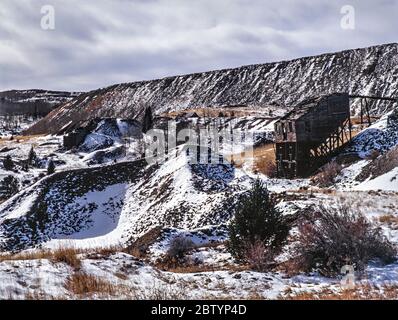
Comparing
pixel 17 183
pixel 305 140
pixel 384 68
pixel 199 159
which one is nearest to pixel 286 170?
pixel 305 140

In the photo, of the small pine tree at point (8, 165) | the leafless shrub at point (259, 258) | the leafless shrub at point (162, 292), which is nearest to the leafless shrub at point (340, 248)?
the leafless shrub at point (259, 258)

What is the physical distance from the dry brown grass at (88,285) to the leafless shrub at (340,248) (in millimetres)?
5666

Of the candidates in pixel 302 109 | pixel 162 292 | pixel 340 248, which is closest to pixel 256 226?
pixel 340 248

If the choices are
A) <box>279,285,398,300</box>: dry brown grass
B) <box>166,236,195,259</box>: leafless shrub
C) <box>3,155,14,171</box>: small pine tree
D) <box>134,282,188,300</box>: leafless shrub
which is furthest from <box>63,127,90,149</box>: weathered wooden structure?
<box>279,285,398,300</box>: dry brown grass

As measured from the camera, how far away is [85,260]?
10.8m

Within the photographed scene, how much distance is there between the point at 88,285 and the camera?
8977mm

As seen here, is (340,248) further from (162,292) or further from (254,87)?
(254,87)

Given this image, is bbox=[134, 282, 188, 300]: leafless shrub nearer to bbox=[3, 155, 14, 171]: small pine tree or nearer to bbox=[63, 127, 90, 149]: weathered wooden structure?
bbox=[3, 155, 14, 171]: small pine tree

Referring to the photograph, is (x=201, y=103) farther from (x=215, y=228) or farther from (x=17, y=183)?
(x=215, y=228)

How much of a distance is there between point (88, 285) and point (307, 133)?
33.9 metres

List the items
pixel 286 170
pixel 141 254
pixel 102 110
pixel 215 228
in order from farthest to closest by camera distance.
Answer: pixel 102 110 < pixel 286 170 < pixel 215 228 < pixel 141 254

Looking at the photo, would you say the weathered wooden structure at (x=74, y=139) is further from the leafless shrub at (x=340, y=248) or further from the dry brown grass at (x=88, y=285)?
the dry brown grass at (x=88, y=285)
